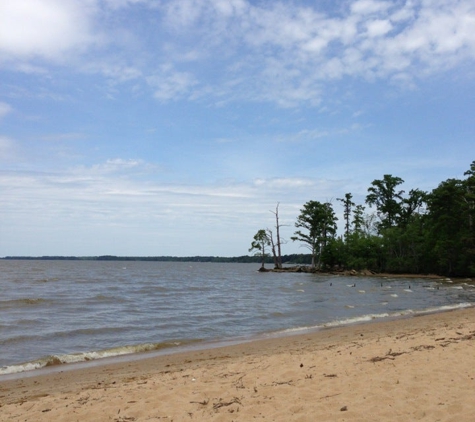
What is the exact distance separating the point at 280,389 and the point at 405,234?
199 feet

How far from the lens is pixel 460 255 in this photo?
52.4 meters

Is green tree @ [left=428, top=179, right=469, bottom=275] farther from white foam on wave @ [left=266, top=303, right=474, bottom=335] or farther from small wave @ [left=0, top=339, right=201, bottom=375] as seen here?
small wave @ [left=0, top=339, right=201, bottom=375]

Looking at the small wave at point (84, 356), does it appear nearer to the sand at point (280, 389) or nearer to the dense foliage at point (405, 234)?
the sand at point (280, 389)

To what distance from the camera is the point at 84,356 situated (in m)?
11.9

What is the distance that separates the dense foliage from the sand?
147 feet

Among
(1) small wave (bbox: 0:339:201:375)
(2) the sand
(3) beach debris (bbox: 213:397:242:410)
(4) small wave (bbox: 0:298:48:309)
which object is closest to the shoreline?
(1) small wave (bbox: 0:339:201:375)

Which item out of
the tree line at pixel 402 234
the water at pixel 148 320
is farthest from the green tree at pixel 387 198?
the water at pixel 148 320

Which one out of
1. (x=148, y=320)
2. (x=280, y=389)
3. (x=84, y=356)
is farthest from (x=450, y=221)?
(x=280, y=389)

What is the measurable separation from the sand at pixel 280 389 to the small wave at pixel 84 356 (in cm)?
108

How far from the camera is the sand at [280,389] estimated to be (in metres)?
5.46

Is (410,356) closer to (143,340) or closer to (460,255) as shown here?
(143,340)

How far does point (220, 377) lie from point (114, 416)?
2332 millimetres

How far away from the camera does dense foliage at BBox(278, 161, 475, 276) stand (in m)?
51.1

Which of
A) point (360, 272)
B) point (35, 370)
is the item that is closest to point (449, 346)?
point (35, 370)
